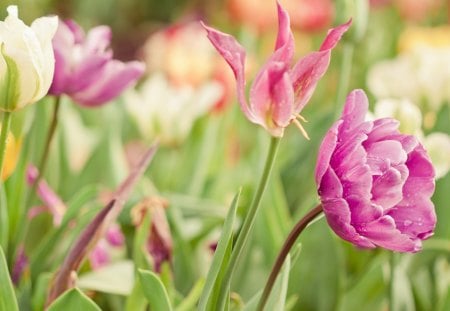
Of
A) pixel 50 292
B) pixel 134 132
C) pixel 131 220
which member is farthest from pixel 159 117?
pixel 50 292

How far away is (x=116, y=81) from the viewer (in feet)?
2.21

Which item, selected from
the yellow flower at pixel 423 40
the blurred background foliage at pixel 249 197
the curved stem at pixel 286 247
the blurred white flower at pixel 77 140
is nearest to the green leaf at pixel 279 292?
the curved stem at pixel 286 247

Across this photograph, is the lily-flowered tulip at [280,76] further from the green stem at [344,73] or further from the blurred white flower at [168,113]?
the blurred white flower at [168,113]

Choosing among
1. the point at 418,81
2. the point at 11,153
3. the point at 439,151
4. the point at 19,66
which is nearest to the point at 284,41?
the point at 19,66

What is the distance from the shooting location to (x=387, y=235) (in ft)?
1.54

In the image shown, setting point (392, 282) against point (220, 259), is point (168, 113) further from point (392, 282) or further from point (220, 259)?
point (220, 259)

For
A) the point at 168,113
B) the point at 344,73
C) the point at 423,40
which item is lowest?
the point at 423,40

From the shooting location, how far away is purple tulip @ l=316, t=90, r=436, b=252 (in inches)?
18.4

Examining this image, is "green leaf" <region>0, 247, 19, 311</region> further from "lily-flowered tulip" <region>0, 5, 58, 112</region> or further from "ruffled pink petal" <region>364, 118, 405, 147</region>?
"ruffled pink petal" <region>364, 118, 405, 147</region>

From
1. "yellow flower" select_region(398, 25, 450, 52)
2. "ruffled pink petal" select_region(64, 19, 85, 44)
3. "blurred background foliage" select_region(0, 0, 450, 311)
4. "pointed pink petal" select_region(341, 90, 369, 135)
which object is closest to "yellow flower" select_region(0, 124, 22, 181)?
"blurred background foliage" select_region(0, 0, 450, 311)

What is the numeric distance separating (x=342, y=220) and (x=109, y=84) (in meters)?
0.25

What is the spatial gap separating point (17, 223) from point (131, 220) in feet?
0.32

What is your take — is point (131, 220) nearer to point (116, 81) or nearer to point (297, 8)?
point (116, 81)

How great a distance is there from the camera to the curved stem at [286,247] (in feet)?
1.61
